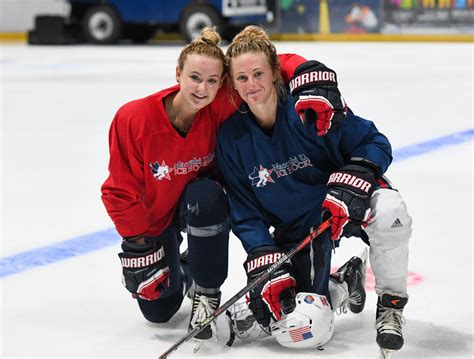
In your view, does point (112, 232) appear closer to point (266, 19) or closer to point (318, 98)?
point (318, 98)

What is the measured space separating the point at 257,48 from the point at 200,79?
166 mm

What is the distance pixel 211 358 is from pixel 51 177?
2211mm

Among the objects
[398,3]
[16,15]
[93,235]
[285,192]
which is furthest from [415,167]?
[16,15]

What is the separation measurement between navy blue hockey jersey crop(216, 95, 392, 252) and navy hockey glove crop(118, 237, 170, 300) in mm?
226

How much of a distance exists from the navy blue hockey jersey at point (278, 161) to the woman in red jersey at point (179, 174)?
0.21ft

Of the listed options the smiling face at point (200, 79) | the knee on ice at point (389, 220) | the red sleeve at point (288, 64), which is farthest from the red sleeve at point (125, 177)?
the knee on ice at point (389, 220)

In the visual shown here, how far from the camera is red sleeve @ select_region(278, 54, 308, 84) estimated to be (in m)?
2.36

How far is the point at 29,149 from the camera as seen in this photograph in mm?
4906

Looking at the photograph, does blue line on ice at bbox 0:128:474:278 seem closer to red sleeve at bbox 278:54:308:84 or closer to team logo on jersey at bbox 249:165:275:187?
team logo on jersey at bbox 249:165:275:187

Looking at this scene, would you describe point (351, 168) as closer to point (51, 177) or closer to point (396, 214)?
point (396, 214)

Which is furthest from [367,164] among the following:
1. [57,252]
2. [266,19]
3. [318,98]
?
[266,19]

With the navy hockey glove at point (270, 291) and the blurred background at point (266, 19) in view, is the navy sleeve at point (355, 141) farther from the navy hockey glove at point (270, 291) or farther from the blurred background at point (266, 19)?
the blurred background at point (266, 19)

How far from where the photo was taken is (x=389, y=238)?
2.14m

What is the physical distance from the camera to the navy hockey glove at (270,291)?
2.23 meters
